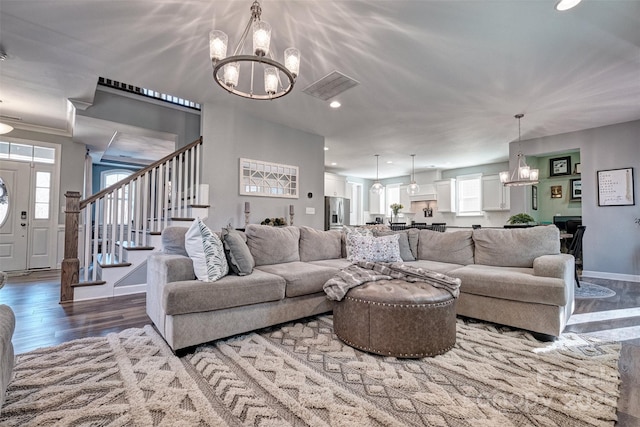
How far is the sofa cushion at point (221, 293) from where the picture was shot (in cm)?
197

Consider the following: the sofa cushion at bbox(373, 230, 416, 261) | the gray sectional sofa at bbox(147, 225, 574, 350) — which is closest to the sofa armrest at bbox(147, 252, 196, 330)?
the gray sectional sofa at bbox(147, 225, 574, 350)

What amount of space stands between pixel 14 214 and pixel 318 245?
5.75 m

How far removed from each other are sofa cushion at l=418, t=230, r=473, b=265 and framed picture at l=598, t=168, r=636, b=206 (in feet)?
12.1

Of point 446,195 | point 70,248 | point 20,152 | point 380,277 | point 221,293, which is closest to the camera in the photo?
point 221,293

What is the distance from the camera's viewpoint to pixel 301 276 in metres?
2.60

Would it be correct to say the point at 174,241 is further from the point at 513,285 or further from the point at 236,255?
the point at 513,285

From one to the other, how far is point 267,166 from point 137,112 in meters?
2.27

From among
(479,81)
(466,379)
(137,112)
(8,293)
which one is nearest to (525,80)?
(479,81)

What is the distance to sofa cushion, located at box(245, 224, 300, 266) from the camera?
3014 mm

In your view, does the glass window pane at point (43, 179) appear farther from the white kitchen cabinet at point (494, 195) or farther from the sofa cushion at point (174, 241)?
the white kitchen cabinet at point (494, 195)

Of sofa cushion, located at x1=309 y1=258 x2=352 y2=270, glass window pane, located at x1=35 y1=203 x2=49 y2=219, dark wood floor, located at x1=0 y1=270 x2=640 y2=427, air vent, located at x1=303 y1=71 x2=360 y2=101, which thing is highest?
air vent, located at x1=303 y1=71 x2=360 y2=101

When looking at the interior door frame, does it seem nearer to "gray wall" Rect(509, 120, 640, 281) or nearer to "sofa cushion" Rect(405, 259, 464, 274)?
"sofa cushion" Rect(405, 259, 464, 274)

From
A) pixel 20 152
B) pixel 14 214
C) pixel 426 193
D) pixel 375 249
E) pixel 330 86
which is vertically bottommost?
pixel 375 249

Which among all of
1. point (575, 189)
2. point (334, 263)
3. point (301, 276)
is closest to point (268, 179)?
point (334, 263)
